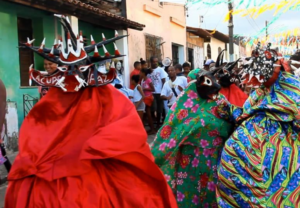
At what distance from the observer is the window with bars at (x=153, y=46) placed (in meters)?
14.3

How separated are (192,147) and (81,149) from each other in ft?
5.76

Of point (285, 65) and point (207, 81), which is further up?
point (285, 65)

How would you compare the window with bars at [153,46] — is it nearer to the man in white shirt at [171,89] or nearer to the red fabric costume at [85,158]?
the man in white shirt at [171,89]

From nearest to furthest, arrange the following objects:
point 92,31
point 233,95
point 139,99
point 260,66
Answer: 1. point 260,66
2. point 233,95
3. point 139,99
4. point 92,31

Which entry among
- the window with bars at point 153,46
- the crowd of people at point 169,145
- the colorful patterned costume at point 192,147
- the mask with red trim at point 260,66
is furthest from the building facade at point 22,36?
the mask with red trim at point 260,66

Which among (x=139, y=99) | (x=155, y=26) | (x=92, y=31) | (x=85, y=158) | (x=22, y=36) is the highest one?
(x=155, y=26)

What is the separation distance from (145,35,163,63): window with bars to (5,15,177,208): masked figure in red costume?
1140 centimetres

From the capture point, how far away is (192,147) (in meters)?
4.09

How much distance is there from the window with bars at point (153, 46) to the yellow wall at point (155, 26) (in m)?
0.18

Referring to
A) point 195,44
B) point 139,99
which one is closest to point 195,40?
point 195,44

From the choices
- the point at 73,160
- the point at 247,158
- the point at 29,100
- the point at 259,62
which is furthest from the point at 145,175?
the point at 29,100

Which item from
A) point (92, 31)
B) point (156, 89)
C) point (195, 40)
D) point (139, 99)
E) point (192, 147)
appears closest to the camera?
point (192, 147)

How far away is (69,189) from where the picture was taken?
2.49 m

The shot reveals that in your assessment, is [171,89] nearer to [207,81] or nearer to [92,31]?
[92,31]
